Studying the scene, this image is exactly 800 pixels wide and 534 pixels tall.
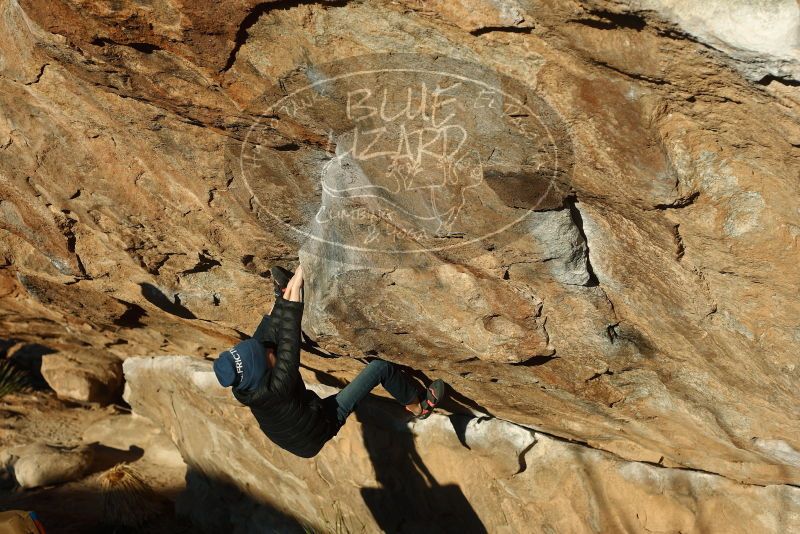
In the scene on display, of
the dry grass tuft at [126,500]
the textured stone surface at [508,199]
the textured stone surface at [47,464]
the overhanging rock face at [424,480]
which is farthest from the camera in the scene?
the textured stone surface at [47,464]

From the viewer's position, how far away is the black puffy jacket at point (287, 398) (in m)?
3.11

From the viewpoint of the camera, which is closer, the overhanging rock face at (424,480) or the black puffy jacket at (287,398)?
the black puffy jacket at (287,398)

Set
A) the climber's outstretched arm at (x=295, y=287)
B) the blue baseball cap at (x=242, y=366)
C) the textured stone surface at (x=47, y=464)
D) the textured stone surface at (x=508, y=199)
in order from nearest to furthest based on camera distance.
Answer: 1. the textured stone surface at (x=508, y=199)
2. the blue baseball cap at (x=242, y=366)
3. the climber's outstretched arm at (x=295, y=287)
4. the textured stone surface at (x=47, y=464)

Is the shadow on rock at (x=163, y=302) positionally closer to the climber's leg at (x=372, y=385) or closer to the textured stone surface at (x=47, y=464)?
the climber's leg at (x=372, y=385)

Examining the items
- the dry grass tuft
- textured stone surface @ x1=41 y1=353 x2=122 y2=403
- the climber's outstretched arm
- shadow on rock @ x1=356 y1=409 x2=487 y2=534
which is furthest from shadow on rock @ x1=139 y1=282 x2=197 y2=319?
textured stone surface @ x1=41 y1=353 x2=122 y2=403

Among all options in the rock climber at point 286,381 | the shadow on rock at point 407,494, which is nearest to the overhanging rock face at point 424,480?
the shadow on rock at point 407,494

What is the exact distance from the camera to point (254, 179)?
9.64ft

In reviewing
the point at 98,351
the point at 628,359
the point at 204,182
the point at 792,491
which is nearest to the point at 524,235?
the point at 628,359

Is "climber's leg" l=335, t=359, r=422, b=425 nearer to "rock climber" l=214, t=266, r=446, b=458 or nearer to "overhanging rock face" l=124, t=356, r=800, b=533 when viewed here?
"rock climber" l=214, t=266, r=446, b=458

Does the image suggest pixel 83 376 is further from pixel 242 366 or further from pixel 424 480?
pixel 242 366

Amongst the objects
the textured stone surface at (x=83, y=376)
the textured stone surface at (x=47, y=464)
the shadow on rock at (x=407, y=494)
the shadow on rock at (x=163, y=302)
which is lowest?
the textured stone surface at (x=47, y=464)

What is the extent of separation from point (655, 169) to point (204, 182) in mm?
1819

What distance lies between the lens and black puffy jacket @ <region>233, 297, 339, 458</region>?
122 inches

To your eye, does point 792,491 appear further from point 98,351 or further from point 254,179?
point 98,351
